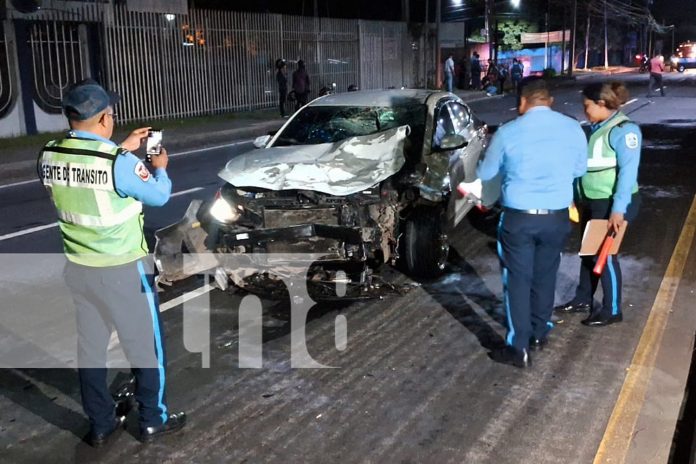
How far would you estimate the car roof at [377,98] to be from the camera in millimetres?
7245

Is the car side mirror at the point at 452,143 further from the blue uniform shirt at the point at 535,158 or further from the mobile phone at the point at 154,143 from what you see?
the mobile phone at the point at 154,143

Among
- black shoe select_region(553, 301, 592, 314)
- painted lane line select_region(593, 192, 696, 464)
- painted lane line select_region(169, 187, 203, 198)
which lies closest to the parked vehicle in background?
painted lane line select_region(169, 187, 203, 198)

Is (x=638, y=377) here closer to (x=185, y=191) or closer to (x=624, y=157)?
(x=624, y=157)

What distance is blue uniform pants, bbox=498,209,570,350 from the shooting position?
14.4 feet

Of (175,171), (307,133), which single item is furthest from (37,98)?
(307,133)

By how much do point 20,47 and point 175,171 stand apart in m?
6.68

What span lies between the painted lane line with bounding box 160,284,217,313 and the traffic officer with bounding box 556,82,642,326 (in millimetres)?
3061

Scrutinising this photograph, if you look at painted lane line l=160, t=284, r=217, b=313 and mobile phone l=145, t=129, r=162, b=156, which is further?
painted lane line l=160, t=284, r=217, b=313

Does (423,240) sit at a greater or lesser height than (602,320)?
greater

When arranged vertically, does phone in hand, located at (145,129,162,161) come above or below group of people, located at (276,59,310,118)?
below

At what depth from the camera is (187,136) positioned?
17.1 meters

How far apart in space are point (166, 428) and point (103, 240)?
1.08 meters

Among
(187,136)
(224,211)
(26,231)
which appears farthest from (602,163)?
(187,136)

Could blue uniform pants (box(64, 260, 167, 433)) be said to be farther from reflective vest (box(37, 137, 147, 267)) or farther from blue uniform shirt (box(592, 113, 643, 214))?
blue uniform shirt (box(592, 113, 643, 214))
